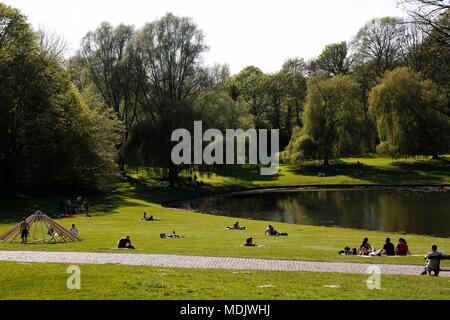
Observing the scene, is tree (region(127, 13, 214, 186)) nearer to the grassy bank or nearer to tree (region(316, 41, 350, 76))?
the grassy bank

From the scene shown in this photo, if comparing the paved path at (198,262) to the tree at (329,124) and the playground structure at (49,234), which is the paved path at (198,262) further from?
the tree at (329,124)

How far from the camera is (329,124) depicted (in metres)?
82.9

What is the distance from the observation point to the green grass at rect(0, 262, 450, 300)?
1455cm

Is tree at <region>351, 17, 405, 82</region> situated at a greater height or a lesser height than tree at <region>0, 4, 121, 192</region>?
greater

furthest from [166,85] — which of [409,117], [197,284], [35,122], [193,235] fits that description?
[197,284]

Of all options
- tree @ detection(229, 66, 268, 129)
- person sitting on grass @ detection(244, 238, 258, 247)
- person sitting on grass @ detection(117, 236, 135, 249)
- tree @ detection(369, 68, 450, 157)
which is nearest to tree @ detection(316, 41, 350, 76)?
tree @ detection(229, 66, 268, 129)

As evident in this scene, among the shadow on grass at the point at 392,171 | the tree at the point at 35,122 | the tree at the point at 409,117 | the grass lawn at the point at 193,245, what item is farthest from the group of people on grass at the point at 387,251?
the tree at the point at 409,117

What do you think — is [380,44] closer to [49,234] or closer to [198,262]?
[49,234]

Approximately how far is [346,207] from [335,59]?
2504 inches

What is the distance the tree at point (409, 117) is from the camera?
76.5 metres

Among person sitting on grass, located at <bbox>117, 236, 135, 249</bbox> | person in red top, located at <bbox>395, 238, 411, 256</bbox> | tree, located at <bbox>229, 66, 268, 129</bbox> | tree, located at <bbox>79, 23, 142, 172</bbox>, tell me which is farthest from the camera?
tree, located at <bbox>229, 66, 268, 129</bbox>

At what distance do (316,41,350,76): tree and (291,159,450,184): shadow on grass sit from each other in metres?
31.2

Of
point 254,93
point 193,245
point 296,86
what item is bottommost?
point 193,245

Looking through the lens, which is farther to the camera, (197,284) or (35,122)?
(35,122)
